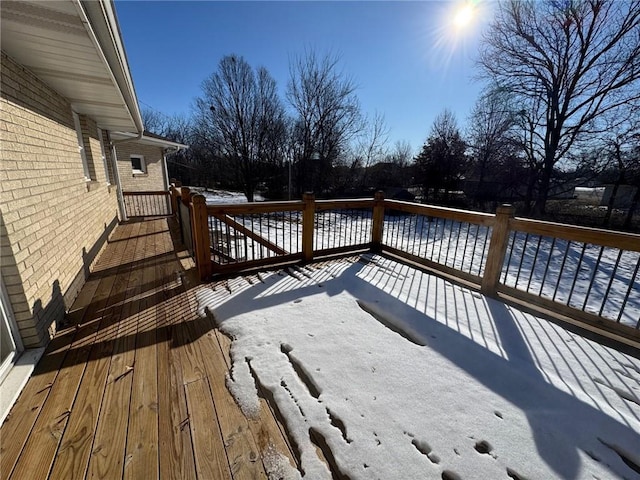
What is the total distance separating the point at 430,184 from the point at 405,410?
1664 centimetres

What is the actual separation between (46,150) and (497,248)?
497cm

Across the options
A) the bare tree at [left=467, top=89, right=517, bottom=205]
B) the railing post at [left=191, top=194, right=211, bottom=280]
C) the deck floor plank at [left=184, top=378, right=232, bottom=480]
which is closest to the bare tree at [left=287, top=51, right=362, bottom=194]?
the bare tree at [left=467, top=89, right=517, bottom=205]

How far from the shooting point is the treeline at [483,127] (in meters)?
11.0

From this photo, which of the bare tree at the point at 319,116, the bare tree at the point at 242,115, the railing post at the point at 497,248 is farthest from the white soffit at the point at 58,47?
the bare tree at the point at 319,116

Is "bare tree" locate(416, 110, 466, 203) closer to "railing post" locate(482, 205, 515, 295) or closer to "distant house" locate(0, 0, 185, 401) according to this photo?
"railing post" locate(482, 205, 515, 295)

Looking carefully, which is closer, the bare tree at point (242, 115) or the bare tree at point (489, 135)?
the bare tree at point (489, 135)

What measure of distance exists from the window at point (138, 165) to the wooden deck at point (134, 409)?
32.2 feet

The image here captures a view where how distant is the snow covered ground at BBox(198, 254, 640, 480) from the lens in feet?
4.37

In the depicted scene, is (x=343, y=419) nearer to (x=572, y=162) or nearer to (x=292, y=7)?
(x=292, y=7)

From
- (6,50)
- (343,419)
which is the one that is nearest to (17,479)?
(343,419)

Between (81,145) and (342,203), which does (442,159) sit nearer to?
(342,203)

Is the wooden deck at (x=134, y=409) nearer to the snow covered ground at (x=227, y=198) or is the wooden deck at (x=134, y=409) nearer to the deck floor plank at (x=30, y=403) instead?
the deck floor plank at (x=30, y=403)

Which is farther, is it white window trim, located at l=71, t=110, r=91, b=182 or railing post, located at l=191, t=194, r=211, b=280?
white window trim, located at l=71, t=110, r=91, b=182

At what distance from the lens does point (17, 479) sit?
1209 mm
